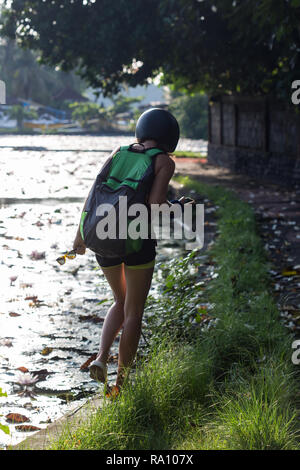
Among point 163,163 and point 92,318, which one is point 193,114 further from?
point 163,163

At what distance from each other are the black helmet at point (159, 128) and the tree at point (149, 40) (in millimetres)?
11020

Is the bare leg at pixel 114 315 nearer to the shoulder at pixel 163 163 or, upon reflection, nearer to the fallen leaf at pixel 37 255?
the shoulder at pixel 163 163

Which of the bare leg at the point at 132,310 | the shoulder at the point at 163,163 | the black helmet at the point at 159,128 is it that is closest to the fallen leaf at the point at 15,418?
the bare leg at the point at 132,310

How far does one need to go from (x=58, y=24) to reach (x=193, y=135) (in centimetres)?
2899

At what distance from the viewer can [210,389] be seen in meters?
4.26

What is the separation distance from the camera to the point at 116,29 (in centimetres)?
1811

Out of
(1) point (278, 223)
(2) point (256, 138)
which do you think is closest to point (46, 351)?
(1) point (278, 223)

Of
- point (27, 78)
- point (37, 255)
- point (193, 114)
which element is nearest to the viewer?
point (37, 255)

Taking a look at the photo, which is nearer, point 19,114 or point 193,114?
point 193,114

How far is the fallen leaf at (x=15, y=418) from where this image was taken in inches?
164

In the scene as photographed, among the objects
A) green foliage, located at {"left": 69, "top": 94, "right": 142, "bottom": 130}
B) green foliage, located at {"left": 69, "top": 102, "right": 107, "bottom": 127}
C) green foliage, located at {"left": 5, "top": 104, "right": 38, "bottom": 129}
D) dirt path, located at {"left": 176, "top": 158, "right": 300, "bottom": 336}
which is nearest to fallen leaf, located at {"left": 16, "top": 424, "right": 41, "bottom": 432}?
dirt path, located at {"left": 176, "top": 158, "right": 300, "bottom": 336}

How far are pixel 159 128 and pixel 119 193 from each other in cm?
45

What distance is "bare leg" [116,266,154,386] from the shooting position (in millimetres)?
4160
